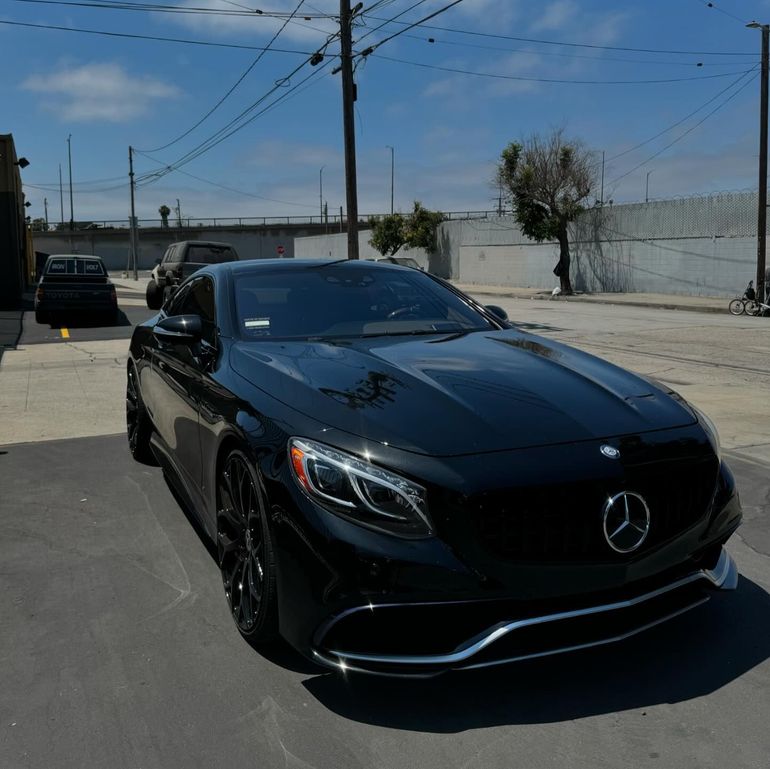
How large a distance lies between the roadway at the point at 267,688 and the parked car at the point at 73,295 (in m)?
13.5

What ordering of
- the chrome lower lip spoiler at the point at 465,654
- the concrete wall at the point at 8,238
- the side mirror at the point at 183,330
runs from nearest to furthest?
the chrome lower lip spoiler at the point at 465,654, the side mirror at the point at 183,330, the concrete wall at the point at 8,238

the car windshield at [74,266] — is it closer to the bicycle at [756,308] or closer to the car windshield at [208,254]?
the car windshield at [208,254]

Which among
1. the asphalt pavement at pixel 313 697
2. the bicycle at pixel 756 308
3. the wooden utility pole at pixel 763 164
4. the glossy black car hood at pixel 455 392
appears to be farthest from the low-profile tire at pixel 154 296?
the glossy black car hood at pixel 455 392

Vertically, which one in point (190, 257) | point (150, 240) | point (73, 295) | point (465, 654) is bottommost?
point (465, 654)

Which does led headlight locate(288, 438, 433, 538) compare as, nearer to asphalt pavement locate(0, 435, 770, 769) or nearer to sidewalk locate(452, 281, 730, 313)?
asphalt pavement locate(0, 435, 770, 769)

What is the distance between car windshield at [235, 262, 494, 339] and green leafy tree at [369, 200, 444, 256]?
43.9 meters

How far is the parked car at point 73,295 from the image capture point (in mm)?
16922

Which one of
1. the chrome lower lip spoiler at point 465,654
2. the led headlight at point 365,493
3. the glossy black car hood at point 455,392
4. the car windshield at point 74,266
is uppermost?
the car windshield at point 74,266

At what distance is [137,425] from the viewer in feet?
19.4

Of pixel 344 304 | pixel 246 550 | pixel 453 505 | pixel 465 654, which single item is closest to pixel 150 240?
pixel 344 304

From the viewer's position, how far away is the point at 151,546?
425cm

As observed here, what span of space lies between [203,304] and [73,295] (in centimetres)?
1393

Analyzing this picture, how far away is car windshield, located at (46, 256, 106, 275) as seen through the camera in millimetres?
18047

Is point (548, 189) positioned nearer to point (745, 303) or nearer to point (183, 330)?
point (745, 303)
